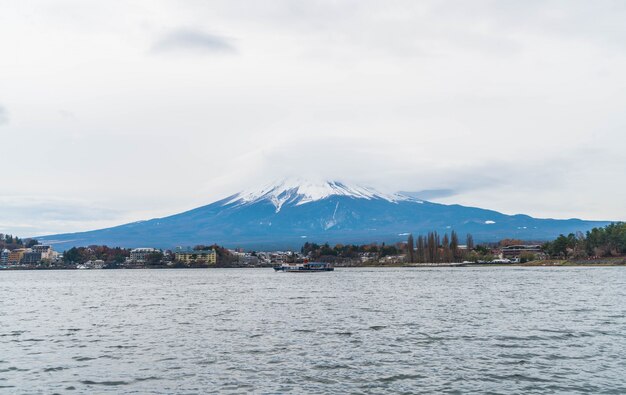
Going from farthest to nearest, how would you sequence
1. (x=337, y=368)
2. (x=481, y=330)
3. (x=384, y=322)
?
1. (x=384, y=322)
2. (x=481, y=330)
3. (x=337, y=368)

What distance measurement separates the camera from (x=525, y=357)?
99.3 feet

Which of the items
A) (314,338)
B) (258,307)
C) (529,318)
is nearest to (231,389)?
(314,338)

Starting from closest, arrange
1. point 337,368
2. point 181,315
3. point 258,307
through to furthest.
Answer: point 337,368 < point 181,315 < point 258,307

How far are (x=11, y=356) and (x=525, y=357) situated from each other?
25424 mm

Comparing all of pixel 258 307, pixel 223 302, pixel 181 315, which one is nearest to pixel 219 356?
pixel 181 315

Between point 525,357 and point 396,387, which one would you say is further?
point 525,357

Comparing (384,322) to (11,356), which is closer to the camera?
(11,356)

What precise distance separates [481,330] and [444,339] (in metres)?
4.81

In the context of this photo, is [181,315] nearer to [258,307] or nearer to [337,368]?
[258,307]

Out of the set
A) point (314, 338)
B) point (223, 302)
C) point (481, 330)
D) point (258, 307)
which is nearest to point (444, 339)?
point (481, 330)

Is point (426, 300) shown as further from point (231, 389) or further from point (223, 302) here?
point (231, 389)

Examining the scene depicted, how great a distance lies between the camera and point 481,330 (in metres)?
40.1

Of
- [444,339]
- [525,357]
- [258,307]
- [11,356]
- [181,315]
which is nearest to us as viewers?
[525,357]

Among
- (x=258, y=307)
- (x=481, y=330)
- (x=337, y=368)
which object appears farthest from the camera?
(x=258, y=307)
